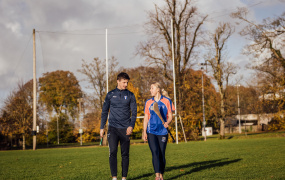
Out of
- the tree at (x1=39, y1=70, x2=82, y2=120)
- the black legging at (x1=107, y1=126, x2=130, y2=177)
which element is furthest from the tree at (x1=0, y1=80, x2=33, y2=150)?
the black legging at (x1=107, y1=126, x2=130, y2=177)

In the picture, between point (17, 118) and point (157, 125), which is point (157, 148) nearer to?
point (157, 125)

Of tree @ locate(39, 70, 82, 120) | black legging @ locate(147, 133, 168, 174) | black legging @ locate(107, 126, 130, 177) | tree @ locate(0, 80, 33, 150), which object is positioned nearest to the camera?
black legging @ locate(107, 126, 130, 177)

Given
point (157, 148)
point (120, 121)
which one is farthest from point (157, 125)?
point (120, 121)

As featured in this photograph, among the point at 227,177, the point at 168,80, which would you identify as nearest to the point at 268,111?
the point at 168,80

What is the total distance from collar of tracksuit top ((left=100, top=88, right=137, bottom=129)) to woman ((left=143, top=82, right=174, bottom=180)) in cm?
38

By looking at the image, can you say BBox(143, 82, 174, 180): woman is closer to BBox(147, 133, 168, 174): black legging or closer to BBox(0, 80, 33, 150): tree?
BBox(147, 133, 168, 174): black legging

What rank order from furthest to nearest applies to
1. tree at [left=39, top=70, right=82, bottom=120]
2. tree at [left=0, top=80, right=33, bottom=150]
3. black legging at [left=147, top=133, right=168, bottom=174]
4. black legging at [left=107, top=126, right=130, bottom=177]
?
tree at [left=39, top=70, right=82, bottom=120], tree at [left=0, top=80, right=33, bottom=150], black legging at [left=147, top=133, right=168, bottom=174], black legging at [left=107, top=126, right=130, bottom=177]

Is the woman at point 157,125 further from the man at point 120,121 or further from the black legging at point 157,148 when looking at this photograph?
the man at point 120,121

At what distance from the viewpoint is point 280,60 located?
113 ft

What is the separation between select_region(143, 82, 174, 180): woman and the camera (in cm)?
677

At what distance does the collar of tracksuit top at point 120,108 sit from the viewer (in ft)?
21.8

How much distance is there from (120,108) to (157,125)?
835 mm

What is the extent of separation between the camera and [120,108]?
6.65 metres

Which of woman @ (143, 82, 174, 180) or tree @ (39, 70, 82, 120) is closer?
woman @ (143, 82, 174, 180)
